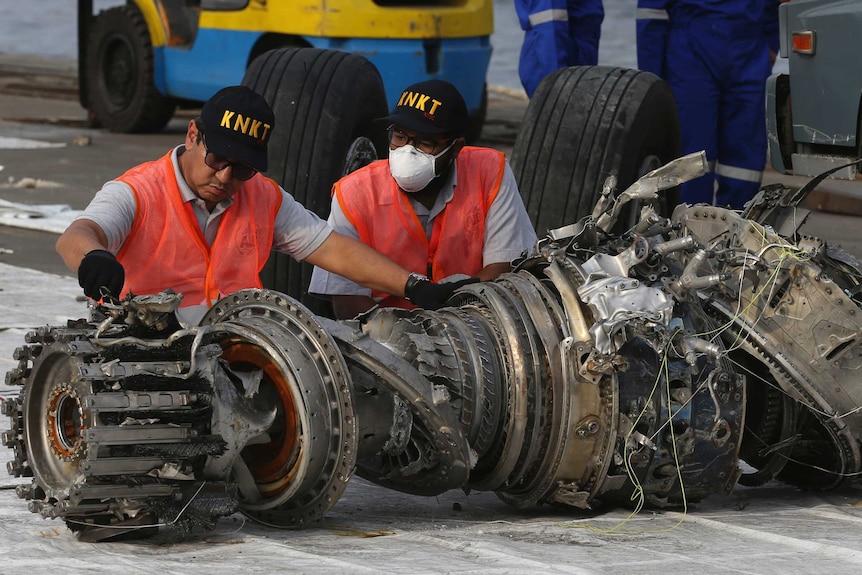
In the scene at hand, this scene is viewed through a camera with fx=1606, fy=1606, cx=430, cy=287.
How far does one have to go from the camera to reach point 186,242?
504 centimetres

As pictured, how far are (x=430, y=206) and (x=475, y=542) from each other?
82.8 inches

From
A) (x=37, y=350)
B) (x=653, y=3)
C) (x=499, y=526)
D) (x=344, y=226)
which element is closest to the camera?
(x=37, y=350)

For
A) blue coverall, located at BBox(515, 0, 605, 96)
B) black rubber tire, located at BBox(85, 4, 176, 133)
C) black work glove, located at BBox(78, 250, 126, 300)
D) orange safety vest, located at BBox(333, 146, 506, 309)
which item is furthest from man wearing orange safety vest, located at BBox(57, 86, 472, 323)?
black rubber tire, located at BBox(85, 4, 176, 133)

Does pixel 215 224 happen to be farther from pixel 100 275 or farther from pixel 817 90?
pixel 817 90

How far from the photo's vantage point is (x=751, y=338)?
4621mm

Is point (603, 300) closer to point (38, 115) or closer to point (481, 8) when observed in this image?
point (481, 8)

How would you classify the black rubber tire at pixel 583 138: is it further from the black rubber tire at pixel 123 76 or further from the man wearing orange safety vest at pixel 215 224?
the black rubber tire at pixel 123 76

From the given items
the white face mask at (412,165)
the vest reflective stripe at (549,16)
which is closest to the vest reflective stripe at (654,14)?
the vest reflective stripe at (549,16)

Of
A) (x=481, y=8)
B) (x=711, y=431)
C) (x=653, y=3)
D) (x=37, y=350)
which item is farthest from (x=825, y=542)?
(x=481, y=8)

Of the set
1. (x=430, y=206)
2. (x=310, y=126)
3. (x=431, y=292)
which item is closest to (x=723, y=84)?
(x=310, y=126)

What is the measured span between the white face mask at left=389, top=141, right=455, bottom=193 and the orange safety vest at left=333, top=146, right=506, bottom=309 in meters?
0.13

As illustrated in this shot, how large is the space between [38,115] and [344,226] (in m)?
9.89

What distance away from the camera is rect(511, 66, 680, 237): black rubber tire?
22.9ft

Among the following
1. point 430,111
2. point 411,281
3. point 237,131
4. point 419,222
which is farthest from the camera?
point 419,222
